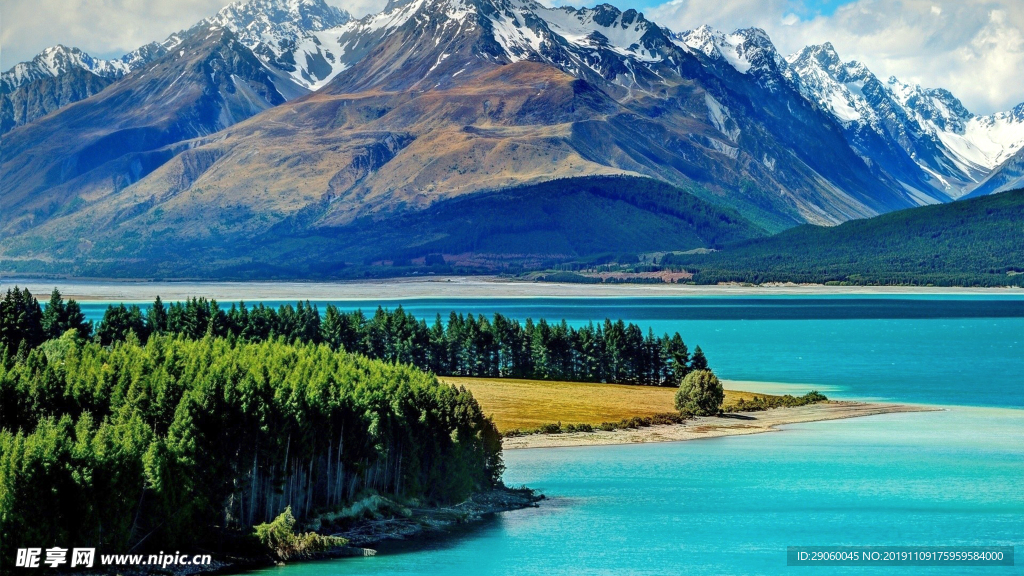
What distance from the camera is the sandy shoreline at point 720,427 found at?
108188 millimetres

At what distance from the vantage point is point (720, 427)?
385 feet

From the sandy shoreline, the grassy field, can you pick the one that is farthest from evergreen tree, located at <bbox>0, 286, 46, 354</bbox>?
the sandy shoreline

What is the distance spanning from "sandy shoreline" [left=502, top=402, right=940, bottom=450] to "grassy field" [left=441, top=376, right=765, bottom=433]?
4896mm

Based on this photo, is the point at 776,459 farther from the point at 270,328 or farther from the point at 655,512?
the point at 270,328

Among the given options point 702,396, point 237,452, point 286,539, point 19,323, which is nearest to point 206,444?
point 237,452

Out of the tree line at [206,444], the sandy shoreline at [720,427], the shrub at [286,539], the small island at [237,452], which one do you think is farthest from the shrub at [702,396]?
the shrub at [286,539]

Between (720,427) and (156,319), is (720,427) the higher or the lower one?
the lower one

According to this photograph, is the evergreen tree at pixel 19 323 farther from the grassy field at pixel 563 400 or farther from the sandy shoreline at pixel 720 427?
the sandy shoreline at pixel 720 427

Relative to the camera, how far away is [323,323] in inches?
6358

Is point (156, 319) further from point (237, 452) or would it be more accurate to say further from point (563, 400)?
point (237, 452)

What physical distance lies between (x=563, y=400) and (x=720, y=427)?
2044cm

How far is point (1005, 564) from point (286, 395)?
1386 inches

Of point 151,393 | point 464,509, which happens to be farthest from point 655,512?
point 151,393

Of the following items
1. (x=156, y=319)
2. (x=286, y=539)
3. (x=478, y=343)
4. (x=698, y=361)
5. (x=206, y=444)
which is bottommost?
(x=286, y=539)
